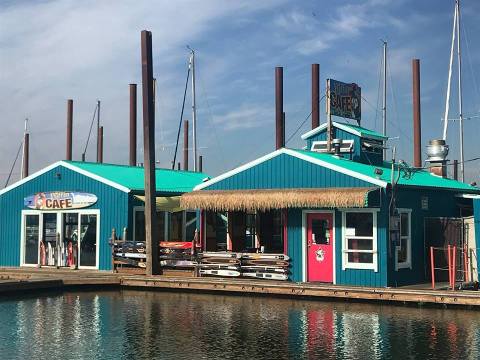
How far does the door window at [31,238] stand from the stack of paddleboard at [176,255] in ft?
23.2

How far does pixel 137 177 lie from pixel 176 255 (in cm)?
649

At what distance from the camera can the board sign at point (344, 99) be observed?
27609mm

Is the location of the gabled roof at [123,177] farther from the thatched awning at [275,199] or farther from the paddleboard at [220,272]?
the paddleboard at [220,272]

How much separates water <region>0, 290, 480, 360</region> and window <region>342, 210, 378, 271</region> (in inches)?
88.2

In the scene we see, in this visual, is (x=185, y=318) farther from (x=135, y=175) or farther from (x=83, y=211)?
(x=135, y=175)

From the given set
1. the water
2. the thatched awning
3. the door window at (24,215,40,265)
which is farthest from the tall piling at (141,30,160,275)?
the door window at (24,215,40,265)

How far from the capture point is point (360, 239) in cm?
2122

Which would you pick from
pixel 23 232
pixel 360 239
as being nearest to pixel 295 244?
pixel 360 239

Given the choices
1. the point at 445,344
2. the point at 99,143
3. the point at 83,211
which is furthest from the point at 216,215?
the point at 99,143

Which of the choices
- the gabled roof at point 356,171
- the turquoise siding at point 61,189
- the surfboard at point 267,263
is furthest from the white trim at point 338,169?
the turquoise siding at point 61,189

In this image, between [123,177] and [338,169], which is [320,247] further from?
[123,177]

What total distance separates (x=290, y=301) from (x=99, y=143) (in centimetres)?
4556

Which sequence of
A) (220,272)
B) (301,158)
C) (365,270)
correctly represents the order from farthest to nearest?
(220,272), (301,158), (365,270)

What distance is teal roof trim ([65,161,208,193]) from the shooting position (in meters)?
27.8
